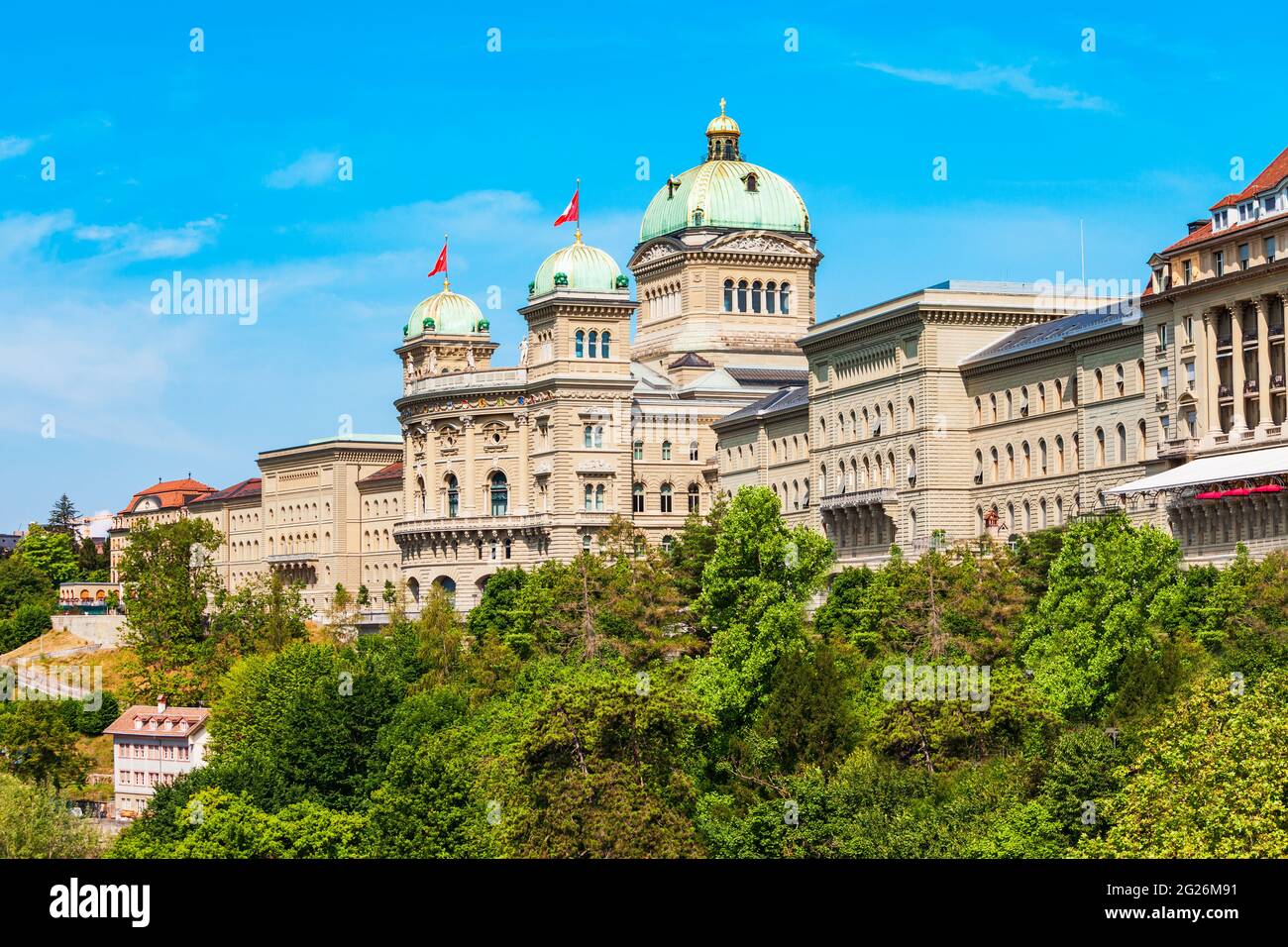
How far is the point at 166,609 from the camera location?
152 metres

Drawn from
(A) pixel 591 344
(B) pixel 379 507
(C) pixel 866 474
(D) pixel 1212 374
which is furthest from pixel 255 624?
(D) pixel 1212 374

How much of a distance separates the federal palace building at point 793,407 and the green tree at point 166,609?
17614 millimetres

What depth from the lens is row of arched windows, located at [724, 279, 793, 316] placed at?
579 feet

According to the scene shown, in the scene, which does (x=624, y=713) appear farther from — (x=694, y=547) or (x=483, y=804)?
(x=694, y=547)

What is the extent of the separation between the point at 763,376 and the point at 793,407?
2858cm

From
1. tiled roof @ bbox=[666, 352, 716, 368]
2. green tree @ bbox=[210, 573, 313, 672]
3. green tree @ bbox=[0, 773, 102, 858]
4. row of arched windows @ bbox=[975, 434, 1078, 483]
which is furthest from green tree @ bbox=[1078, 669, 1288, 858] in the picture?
tiled roof @ bbox=[666, 352, 716, 368]

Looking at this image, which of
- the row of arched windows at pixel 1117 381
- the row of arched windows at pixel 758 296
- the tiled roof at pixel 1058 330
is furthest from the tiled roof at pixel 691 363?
the row of arched windows at pixel 1117 381

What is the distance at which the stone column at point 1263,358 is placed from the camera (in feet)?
305

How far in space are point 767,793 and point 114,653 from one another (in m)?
100

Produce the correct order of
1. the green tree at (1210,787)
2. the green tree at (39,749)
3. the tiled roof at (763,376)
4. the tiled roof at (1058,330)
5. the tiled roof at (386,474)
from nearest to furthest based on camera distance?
the green tree at (1210,787) < the tiled roof at (1058,330) < the green tree at (39,749) < the tiled roof at (763,376) < the tiled roof at (386,474)

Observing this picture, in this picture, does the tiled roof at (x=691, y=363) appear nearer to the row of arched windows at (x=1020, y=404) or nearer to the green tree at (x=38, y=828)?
the row of arched windows at (x=1020, y=404)

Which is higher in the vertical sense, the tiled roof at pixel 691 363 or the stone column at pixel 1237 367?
the tiled roof at pixel 691 363

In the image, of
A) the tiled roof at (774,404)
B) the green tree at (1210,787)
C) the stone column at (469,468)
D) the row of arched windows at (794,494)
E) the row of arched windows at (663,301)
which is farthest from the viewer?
the row of arched windows at (663,301)
